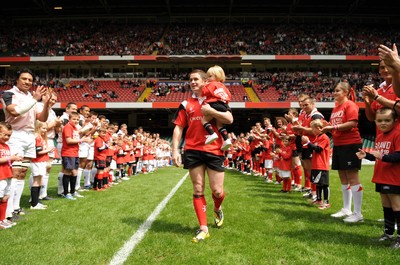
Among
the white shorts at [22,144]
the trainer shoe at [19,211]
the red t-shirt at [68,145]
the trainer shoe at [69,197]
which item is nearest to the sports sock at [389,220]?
the white shorts at [22,144]

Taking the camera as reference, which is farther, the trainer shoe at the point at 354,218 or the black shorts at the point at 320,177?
the black shorts at the point at 320,177

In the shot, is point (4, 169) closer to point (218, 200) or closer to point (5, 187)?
point (5, 187)

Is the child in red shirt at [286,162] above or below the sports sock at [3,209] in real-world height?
above

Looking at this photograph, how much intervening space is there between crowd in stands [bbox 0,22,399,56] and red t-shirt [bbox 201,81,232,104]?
35.4 metres

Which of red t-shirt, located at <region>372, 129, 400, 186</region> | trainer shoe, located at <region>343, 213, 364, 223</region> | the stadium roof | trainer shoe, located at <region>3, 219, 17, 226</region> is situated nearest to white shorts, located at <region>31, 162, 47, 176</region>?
trainer shoe, located at <region>3, 219, 17, 226</region>

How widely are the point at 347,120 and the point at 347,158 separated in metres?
0.62

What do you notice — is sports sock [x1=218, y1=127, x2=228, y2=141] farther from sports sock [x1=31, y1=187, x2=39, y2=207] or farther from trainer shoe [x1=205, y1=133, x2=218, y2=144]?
sports sock [x1=31, y1=187, x2=39, y2=207]

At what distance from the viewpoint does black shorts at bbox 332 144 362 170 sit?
17.2ft

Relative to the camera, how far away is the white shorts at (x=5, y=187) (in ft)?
15.3

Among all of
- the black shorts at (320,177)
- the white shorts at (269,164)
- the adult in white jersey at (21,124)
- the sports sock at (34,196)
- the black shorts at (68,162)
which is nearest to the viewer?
the adult in white jersey at (21,124)

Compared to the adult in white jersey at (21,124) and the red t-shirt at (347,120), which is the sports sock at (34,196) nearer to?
the adult in white jersey at (21,124)

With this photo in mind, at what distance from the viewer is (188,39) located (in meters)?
41.4

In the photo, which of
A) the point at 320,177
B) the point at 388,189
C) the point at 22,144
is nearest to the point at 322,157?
the point at 320,177

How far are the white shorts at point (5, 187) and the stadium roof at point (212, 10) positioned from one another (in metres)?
38.9
